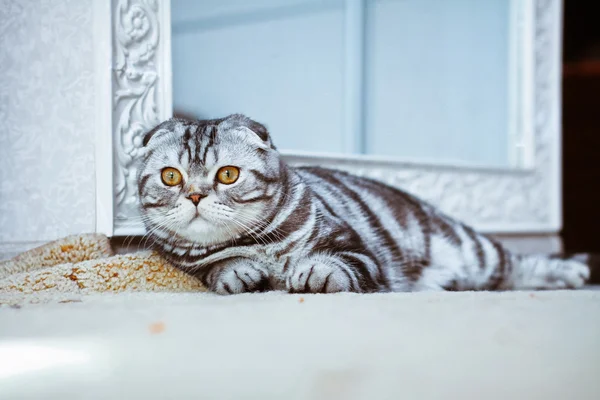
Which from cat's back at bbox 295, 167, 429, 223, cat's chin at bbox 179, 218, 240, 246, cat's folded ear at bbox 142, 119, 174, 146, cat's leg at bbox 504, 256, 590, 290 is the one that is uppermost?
cat's folded ear at bbox 142, 119, 174, 146

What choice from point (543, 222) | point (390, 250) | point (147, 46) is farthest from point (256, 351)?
point (543, 222)

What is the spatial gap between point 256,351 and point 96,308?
236 mm

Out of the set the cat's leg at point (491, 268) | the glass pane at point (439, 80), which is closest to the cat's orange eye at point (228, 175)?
the cat's leg at point (491, 268)

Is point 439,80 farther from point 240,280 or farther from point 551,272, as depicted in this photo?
point 240,280

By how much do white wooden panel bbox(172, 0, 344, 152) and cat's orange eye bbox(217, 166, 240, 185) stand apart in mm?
377

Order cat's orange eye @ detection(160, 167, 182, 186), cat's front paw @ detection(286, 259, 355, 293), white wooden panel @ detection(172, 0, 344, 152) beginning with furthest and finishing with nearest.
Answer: white wooden panel @ detection(172, 0, 344, 152), cat's orange eye @ detection(160, 167, 182, 186), cat's front paw @ detection(286, 259, 355, 293)

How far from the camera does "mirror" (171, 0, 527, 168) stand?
1.36 meters

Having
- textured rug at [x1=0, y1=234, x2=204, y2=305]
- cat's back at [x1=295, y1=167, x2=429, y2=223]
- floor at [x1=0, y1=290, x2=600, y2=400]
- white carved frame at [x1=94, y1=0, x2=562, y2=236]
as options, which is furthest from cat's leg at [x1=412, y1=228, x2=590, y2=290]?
floor at [x1=0, y1=290, x2=600, y2=400]

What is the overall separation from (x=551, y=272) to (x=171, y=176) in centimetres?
105

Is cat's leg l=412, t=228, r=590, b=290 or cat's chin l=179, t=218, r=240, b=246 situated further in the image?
cat's leg l=412, t=228, r=590, b=290

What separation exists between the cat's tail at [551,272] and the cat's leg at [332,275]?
626mm

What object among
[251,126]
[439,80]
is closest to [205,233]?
[251,126]

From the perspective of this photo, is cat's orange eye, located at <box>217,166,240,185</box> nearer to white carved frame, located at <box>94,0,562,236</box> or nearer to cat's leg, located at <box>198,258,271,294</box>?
cat's leg, located at <box>198,258,271,294</box>

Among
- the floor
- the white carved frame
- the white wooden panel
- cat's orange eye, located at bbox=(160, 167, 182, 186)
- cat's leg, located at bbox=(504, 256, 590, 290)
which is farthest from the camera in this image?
cat's leg, located at bbox=(504, 256, 590, 290)
